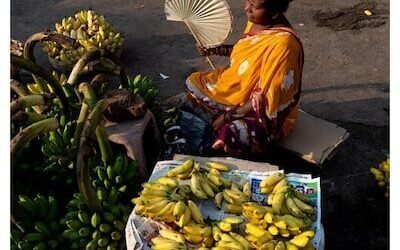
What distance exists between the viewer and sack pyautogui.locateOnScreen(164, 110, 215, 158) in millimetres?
4246

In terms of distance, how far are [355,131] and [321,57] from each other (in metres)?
1.20

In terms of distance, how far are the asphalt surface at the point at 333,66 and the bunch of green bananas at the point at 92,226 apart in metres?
1.48

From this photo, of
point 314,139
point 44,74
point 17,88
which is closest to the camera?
point 44,74

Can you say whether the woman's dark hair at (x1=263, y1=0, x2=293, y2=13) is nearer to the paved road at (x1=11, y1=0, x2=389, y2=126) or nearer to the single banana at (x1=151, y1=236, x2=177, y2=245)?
the paved road at (x1=11, y1=0, x2=389, y2=126)

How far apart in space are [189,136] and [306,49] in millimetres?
2249

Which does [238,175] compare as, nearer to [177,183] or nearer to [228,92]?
[177,183]

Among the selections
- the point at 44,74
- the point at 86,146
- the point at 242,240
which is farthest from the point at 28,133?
the point at 242,240

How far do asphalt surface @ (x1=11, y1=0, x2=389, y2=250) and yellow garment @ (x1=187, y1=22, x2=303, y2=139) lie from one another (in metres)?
0.64

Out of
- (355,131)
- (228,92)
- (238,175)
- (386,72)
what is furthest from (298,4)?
(238,175)

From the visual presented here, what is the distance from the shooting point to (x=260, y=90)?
4.13m

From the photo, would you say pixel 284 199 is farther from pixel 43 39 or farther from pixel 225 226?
pixel 43 39

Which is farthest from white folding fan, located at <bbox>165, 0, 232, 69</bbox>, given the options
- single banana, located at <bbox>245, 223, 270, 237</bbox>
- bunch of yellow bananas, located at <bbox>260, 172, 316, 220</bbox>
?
single banana, located at <bbox>245, 223, 270, 237</bbox>

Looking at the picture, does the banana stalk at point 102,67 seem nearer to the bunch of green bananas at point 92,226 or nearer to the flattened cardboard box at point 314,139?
the bunch of green bananas at point 92,226

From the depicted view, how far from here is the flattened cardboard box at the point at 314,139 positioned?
4363 millimetres
